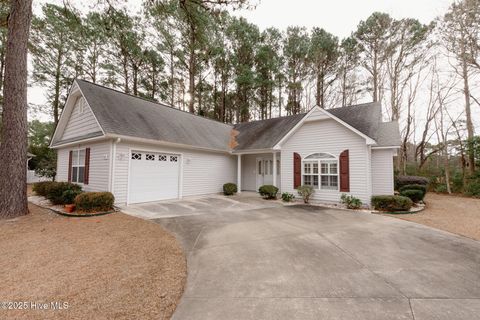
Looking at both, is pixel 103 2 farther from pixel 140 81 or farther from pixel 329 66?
pixel 329 66

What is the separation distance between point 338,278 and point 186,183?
896 cm

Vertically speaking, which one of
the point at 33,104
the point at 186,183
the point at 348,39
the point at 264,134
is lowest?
the point at 186,183

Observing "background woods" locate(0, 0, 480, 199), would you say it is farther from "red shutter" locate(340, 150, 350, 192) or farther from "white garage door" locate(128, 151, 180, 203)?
"red shutter" locate(340, 150, 350, 192)

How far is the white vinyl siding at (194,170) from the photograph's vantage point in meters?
8.12

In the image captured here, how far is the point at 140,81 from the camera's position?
61.7 ft

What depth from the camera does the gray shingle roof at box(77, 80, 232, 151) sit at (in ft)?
27.6

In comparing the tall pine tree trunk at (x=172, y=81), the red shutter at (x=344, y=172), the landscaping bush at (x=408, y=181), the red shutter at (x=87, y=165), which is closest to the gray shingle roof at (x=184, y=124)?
the red shutter at (x=344, y=172)

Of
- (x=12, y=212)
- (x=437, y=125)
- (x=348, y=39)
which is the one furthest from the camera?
(x=348, y=39)

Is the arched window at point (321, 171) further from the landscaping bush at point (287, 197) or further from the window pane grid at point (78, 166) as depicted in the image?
the window pane grid at point (78, 166)

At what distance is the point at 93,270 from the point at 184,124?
400 inches

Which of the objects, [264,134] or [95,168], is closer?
[95,168]

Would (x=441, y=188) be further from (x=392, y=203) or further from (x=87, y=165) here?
(x=87, y=165)

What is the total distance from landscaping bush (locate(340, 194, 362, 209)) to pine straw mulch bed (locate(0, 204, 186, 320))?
24.7 ft

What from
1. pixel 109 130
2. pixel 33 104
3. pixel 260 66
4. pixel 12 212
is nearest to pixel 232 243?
pixel 109 130
